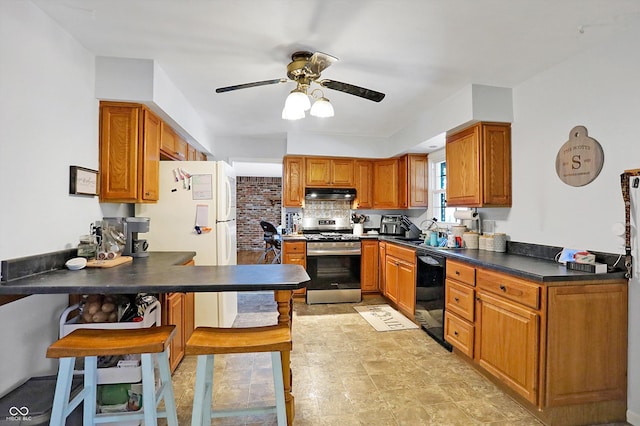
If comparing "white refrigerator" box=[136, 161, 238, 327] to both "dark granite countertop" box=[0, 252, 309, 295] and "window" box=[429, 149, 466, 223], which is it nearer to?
"dark granite countertop" box=[0, 252, 309, 295]

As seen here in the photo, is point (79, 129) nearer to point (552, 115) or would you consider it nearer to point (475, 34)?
point (475, 34)

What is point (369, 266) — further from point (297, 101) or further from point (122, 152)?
point (122, 152)

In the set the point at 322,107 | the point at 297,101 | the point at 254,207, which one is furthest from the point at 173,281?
the point at 254,207

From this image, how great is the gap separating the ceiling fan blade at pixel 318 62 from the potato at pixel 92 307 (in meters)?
1.95

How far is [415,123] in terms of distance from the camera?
384 centimetres

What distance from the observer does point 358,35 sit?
78.7 inches

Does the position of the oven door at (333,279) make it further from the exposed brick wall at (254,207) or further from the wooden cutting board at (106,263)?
the exposed brick wall at (254,207)

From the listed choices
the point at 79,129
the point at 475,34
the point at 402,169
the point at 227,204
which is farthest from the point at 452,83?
the point at 79,129

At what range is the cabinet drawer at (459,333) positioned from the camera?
246 cm

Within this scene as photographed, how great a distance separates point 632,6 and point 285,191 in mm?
3711

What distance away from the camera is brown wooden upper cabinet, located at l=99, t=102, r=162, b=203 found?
240 cm

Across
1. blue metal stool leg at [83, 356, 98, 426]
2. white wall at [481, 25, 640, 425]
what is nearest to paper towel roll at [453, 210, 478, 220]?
white wall at [481, 25, 640, 425]

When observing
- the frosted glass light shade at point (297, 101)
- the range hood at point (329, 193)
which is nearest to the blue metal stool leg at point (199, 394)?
the frosted glass light shade at point (297, 101)

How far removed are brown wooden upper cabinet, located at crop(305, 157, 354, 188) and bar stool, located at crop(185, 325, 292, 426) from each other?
10.6 feet
